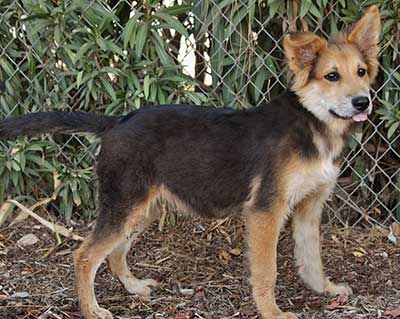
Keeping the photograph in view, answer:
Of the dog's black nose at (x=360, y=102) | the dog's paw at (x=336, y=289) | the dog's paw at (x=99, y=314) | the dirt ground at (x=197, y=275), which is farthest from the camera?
the dog's paw at (x=336, y=289)

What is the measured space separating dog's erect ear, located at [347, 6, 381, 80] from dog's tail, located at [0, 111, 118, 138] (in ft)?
4.44

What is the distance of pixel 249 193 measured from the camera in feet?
15.1

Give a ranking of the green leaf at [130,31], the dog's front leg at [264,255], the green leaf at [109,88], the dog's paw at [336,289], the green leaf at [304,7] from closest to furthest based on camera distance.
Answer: the dog's front leg at [264,255], the dog's paw at [336,289], the green leaf at [304,7], the green leaf at [130,31], the green leaf at [109,88]

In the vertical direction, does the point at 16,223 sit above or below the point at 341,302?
below

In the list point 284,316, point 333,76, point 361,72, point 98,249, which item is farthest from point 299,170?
point 98,249

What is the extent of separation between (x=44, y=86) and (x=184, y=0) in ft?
3.53

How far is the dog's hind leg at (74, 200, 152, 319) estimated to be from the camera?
4.61 metres

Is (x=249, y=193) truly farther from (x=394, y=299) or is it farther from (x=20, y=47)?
(x=20, y=47)

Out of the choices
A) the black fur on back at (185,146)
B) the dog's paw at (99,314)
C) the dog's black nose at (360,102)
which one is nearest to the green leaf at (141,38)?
the black fur on back at (185,146)

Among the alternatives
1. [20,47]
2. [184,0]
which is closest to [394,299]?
Answer: [184,0]

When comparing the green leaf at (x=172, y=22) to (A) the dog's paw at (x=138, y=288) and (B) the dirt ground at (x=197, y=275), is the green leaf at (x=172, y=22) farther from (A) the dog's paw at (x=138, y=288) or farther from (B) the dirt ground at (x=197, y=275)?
(A) the dog's paw at (x=138, y=288)

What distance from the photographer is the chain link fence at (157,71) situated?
214 inches

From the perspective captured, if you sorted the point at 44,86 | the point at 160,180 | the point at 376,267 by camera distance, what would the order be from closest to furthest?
the point at 160,180 → the point at 376,267 → the point at 44,86

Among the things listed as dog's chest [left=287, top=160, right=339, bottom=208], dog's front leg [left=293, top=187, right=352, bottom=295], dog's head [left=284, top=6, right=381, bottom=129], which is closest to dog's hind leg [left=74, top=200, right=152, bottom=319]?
dog's chest [left=287, top=160, right=339, bottom=208]
